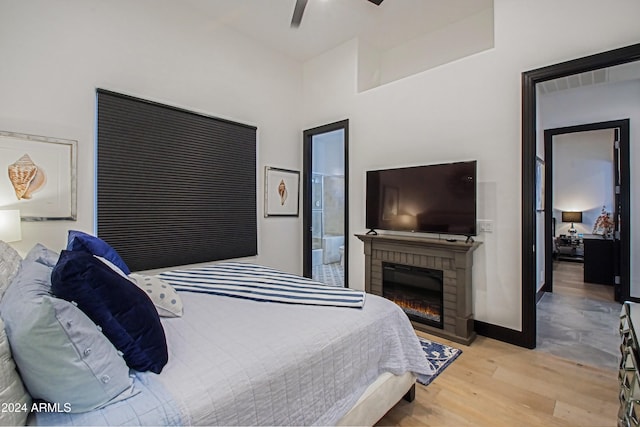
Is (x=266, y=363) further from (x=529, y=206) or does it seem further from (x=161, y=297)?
(x=529, y=206)

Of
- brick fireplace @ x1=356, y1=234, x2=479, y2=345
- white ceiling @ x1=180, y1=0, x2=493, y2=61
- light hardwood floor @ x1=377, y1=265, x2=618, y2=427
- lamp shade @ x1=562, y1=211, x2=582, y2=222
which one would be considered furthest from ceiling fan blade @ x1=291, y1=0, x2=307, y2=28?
lamp shade @ x1=562, y1=211, x2=582, y2=222

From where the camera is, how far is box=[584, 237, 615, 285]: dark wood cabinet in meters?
4.56

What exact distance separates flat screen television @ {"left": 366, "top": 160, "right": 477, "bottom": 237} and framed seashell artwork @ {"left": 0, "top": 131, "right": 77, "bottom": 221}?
3057 millimetres

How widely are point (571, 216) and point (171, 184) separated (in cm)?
815

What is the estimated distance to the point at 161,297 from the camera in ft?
5.34

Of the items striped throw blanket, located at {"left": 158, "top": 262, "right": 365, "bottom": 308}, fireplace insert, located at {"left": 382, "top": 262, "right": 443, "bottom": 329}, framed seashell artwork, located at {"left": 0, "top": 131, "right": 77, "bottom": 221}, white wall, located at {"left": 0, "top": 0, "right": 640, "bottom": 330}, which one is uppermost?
white wall, located at {"left": 0, "top": 0, "right": 640, "bottom": 330}

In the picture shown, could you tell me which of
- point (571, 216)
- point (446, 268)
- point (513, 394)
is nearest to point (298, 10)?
point (446, 268)

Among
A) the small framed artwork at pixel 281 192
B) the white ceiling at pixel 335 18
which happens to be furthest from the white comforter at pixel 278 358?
the white ceiling at pixel 335 18

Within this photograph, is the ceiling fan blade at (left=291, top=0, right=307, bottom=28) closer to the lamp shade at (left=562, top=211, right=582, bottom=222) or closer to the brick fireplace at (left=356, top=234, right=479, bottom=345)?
Answer: the brick fireplace at (left=356, top=234, right=479, bottom=345)

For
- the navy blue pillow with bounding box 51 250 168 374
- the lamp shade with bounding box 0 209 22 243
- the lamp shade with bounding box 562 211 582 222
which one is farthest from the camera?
the lamp shade with bounding box 562 211 582 222

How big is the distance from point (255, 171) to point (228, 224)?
32.7 inches

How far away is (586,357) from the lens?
250 cm

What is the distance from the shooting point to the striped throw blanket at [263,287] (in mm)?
1812

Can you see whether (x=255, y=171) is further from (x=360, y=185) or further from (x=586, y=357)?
(x=586, y=357)
